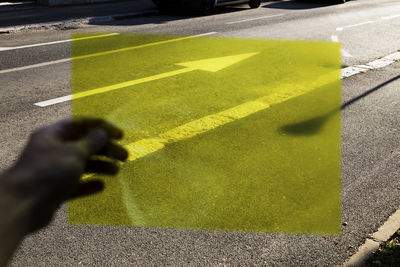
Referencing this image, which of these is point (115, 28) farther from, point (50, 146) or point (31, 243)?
point (50, 146)

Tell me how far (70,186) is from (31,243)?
283cm

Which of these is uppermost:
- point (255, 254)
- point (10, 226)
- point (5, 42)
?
point (10, 226)

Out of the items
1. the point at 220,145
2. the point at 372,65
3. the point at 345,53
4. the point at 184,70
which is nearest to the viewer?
the point at 220,145

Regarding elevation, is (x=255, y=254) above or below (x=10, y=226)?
below

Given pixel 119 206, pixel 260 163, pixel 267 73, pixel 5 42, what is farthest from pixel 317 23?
pixel 119 206

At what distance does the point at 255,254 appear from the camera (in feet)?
10.7

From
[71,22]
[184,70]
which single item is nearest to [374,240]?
[184,70]

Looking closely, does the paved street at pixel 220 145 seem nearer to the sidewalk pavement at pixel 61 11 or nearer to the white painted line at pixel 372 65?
the white painted line at pixel 372 65

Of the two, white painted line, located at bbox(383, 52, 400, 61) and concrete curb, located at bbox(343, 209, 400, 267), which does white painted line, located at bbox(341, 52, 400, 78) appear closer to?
white painted line, located at bbox(383, 52, 400, 61)

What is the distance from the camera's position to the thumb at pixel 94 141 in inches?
32.4

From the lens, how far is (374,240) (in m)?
3.42

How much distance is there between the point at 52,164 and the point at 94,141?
0.32ft

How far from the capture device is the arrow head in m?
8.16

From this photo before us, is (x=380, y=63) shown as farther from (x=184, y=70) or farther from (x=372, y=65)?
(x=184, y=70)
